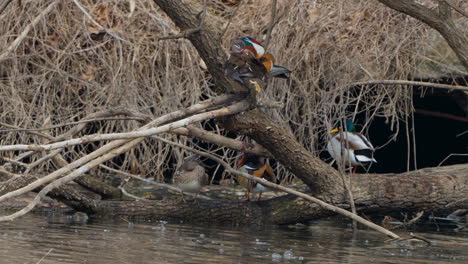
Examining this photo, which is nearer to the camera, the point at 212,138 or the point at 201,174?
the point at 212,138

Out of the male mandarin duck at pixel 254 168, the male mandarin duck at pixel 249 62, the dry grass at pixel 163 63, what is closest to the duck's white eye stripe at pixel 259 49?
the male mandarin duck at pixel 249 62

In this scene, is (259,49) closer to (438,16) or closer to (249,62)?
(249,62)

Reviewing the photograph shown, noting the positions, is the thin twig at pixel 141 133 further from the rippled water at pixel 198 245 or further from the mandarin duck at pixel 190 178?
the mandarin duck at pixel 190 178

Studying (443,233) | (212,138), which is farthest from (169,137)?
(443,233)

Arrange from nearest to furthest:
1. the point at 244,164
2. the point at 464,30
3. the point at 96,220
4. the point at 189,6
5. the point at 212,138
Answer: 1. the point at 189,6
2. the point at 212,138
3. the point at 96,220
4. the point at 244,164
5. the point at 464,30

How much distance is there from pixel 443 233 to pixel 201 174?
2274 millimetres

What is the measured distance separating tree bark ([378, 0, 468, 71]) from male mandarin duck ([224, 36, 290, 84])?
0.92 m

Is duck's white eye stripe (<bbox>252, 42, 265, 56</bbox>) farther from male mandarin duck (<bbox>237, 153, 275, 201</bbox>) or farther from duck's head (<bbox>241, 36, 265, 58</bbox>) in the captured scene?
male mandarin duck (<bbox>237, 153, 275, 201</bbox>)

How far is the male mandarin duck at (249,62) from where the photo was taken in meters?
5.36

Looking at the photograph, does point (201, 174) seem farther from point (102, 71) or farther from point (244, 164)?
point (102, 71)

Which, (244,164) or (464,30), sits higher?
(464,30)

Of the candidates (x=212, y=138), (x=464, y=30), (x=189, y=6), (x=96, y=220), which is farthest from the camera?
(x=464, y=30)

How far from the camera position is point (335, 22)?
8.32 m

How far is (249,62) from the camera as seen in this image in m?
5.44
